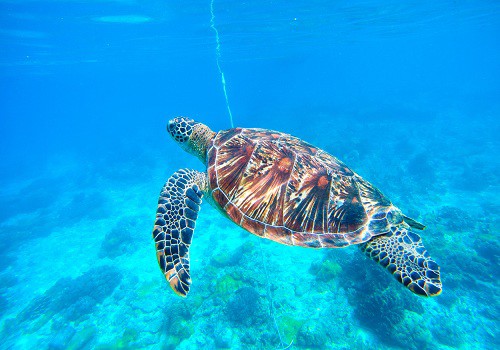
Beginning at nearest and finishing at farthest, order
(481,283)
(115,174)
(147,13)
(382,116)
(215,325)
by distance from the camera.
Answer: (215,325) → (481,283) → (147,13) → (115,174) → (382,116)

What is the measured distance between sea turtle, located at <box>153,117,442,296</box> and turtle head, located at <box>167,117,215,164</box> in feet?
3.77

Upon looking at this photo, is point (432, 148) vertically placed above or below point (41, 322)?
above

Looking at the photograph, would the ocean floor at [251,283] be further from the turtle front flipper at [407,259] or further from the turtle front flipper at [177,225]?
the turtle front flipper at [177,225]

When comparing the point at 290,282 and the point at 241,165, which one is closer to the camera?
the point at 241,165

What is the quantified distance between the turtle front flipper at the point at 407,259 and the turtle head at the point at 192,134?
3.45 meters

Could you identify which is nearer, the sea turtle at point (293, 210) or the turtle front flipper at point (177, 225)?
the turtle front flipper at point (177, 225)

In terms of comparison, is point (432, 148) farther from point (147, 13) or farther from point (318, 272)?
point (147, 13)

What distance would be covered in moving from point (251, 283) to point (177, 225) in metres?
6.13

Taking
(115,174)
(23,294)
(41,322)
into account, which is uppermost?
(41,322)

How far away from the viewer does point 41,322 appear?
9156 millimetres

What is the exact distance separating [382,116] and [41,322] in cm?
3354

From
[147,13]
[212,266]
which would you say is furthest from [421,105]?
[212,266]

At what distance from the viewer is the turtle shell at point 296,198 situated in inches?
135

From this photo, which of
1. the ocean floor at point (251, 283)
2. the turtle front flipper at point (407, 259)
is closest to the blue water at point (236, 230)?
the ocean floor at point (251, 283)
